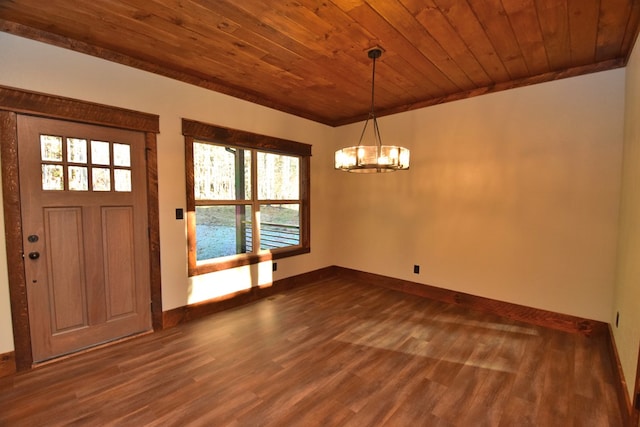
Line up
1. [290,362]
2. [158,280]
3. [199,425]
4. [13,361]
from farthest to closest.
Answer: [158,280]
[290,362]
[13,361]
[199,425]

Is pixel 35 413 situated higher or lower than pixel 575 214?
lower

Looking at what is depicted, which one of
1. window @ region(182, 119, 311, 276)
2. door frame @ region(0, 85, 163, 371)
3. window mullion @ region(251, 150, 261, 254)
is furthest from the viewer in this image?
window mullion @ region(251, 150, 261, 254)

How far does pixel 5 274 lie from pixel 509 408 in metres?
3.82

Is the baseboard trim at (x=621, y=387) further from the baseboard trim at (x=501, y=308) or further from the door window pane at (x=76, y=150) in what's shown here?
the door window pane at (x=76, y=150)

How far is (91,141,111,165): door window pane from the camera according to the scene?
8.48 ft

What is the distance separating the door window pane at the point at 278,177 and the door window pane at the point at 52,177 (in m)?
2.10

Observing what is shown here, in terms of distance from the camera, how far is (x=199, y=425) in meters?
1.74

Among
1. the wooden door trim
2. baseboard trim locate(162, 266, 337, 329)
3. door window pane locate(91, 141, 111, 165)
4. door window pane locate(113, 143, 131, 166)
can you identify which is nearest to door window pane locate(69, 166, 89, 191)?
door window pane locate(91, 141, 111, 165)

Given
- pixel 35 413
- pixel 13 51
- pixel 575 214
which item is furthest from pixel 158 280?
pixel 575 214

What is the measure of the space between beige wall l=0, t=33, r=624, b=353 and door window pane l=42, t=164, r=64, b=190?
0.55m

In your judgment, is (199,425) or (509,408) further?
(509,408)

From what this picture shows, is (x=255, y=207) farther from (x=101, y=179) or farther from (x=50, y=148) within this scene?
(x=50, y=148)

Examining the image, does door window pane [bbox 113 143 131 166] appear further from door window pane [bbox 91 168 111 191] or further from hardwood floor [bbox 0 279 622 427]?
hardwood floor [bbox 0 279 622 427]

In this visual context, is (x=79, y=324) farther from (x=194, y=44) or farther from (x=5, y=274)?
(x=194, y=44)
